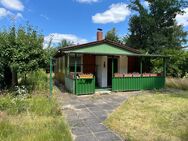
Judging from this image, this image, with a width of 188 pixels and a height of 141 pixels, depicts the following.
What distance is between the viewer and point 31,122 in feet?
20.5

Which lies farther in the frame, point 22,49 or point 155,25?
point 155,25

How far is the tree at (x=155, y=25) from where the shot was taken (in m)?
25.2

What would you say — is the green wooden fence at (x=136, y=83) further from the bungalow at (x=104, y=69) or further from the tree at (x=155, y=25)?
the tree at (x=155, y=25)

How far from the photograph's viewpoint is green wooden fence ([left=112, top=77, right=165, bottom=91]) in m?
13.5

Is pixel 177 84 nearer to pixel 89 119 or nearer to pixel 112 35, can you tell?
pixel 89 119

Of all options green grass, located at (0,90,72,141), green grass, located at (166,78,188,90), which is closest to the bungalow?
green grass, located at (166,78,188,90)

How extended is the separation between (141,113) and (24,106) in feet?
14.3

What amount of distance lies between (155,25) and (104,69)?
13.7 m

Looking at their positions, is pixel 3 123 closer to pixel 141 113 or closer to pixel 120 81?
pixel 141 113

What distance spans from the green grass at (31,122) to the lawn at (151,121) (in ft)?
5.41

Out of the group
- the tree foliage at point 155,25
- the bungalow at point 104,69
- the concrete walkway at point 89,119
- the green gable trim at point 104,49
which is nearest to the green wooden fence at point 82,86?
the bungalow at point 104,69

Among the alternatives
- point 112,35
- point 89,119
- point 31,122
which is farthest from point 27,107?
point 112,35

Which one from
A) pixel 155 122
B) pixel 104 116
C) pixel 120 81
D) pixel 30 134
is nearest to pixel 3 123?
pixel 30 134

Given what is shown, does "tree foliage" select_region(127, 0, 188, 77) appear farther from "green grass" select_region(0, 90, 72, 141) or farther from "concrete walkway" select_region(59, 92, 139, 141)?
"green grass" select_region(0, 90, 72, 141)
